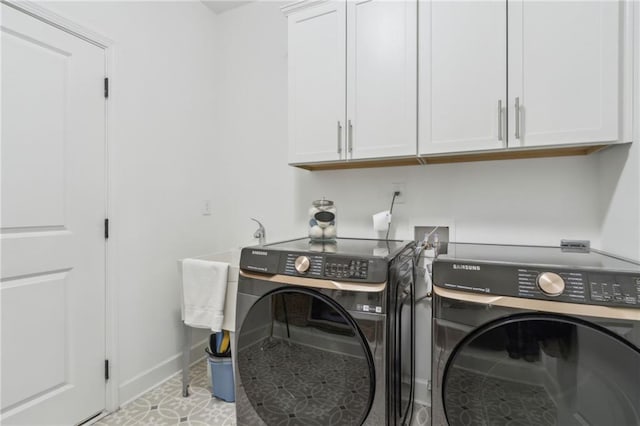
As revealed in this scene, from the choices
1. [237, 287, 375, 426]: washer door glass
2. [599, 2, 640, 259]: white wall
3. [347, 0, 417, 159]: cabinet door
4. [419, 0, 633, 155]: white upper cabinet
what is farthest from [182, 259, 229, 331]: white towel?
[599, 2, 640, 259]: white wall

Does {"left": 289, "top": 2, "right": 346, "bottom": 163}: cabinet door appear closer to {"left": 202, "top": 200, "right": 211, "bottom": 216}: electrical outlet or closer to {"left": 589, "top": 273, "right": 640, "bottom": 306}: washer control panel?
{"left": 202, "top": 200, "right": 211, "bottom": 216}: electrical outlet

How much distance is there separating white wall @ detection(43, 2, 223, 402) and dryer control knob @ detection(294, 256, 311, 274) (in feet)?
3.99

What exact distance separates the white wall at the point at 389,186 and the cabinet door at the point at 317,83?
1.24ft

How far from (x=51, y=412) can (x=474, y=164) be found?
8.46ft

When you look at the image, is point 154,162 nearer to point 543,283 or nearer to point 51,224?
point 51,224

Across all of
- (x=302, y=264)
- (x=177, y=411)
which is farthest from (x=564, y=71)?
(x=177, y=411)

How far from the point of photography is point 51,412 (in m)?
1.49

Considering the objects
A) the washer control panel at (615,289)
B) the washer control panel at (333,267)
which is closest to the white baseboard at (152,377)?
the washer control panel at (333,267)

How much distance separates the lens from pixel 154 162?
2004 mm

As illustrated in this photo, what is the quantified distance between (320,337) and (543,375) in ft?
2.45

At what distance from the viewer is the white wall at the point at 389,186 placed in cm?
150

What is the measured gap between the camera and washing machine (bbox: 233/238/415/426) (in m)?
1.13

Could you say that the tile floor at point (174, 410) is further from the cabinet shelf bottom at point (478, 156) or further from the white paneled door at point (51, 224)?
the cabinet shelf bottom at point (478, 156)

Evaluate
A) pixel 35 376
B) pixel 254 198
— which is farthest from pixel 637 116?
pixel 35 376
